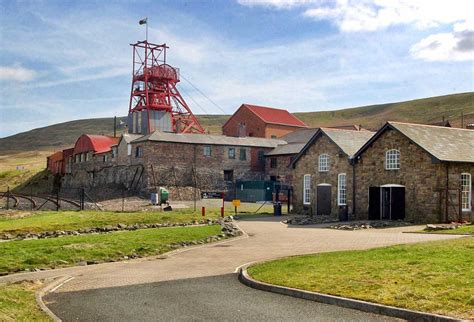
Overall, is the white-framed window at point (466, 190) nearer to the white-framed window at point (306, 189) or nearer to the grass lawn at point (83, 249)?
the white-framed window at point (306, 189)

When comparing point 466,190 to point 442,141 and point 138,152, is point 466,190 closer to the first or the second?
point 442,141

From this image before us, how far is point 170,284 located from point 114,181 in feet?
172

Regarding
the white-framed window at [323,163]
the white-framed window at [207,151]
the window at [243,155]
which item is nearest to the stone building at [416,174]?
the white-framed window at [323,163]

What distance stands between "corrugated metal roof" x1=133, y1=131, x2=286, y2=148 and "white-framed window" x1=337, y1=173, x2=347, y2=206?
2504 centimetres

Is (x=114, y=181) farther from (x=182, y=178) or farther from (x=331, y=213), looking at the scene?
(x=331, y=213)

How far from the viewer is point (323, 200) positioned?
42.1 metres

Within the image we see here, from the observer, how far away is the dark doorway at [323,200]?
41531mm

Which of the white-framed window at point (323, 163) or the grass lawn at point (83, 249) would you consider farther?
the white-framed window at point (323, 163)

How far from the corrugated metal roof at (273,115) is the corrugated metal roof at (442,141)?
162 feet

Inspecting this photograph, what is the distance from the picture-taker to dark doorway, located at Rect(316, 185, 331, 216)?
41531mm

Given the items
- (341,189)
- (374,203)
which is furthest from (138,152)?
(374,203)

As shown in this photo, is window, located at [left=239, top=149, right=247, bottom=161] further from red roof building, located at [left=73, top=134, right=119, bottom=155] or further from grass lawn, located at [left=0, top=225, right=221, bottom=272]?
grass lawn, located at [left=0, top=225, right=221, bottom=272]

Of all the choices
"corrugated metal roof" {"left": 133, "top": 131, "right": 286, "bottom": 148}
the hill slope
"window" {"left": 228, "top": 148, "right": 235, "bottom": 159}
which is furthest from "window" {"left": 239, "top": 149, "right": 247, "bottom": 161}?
the hill slope

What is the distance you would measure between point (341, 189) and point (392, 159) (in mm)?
5385
